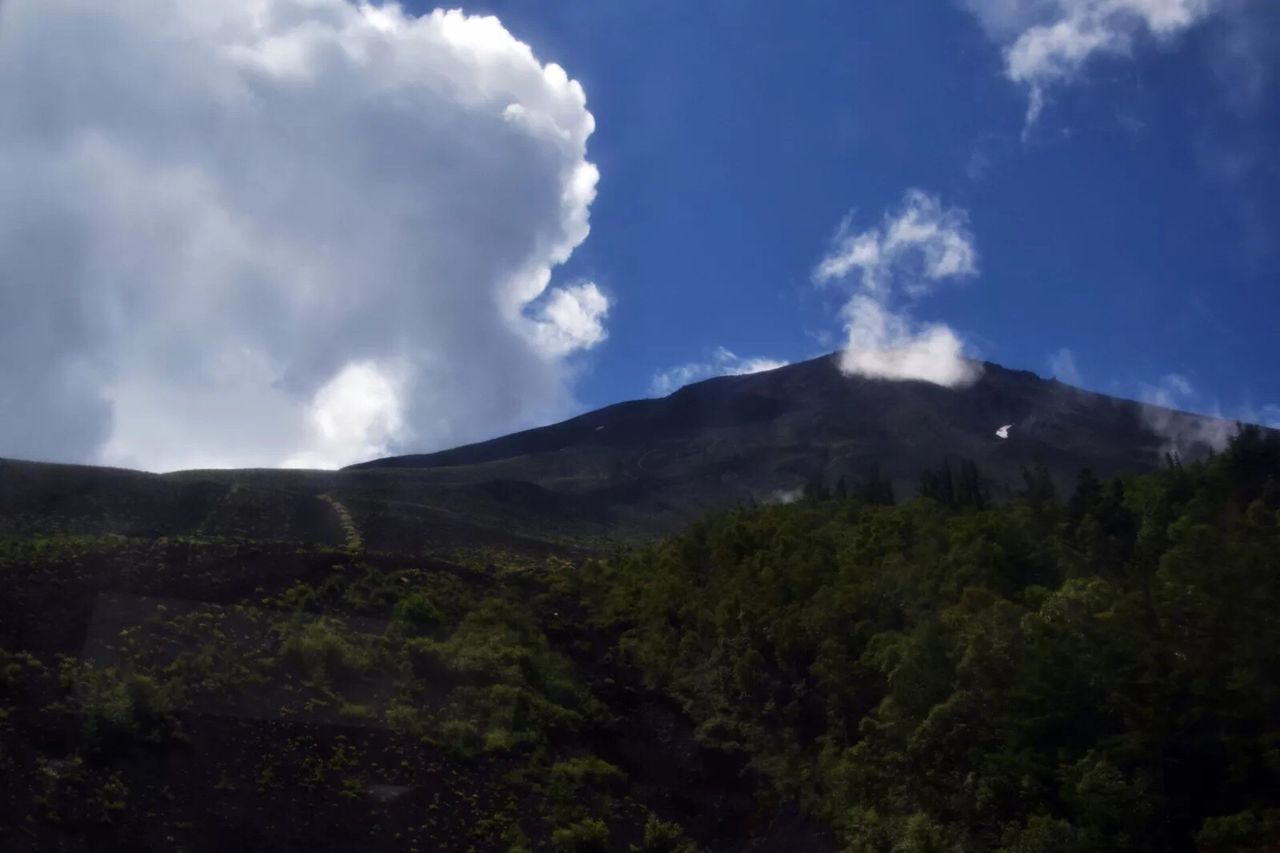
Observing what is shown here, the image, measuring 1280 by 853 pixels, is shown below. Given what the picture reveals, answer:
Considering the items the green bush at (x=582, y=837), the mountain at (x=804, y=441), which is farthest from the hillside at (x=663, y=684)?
the mountain at (x=804, y=441)

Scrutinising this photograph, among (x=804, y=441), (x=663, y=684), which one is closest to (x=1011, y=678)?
(x=663, y=684)

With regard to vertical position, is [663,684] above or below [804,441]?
below

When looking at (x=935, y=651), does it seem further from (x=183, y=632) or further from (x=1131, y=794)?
(x=183, y=632)

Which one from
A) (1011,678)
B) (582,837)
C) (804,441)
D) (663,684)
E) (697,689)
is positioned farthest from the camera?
(804,441)

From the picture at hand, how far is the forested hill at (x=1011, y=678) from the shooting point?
14.3 metres

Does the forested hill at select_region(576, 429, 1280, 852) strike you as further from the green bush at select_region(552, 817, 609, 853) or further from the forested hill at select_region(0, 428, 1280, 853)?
the green bush at select_region(552, 817, 609, 853)

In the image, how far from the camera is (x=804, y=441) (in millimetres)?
118688

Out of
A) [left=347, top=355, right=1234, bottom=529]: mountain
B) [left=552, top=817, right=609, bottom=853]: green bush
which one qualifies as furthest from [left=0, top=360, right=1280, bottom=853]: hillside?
[left=347, top=355, right=1234, bottom=529]: mountain

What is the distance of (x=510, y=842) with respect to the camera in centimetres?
1756

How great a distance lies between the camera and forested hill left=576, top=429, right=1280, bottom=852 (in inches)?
562

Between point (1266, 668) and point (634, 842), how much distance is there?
33.7 ft

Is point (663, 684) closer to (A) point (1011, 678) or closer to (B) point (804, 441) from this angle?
(A) point (1011, 678)

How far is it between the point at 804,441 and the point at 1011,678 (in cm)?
10323

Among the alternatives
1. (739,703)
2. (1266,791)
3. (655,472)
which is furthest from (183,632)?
(655,472)
